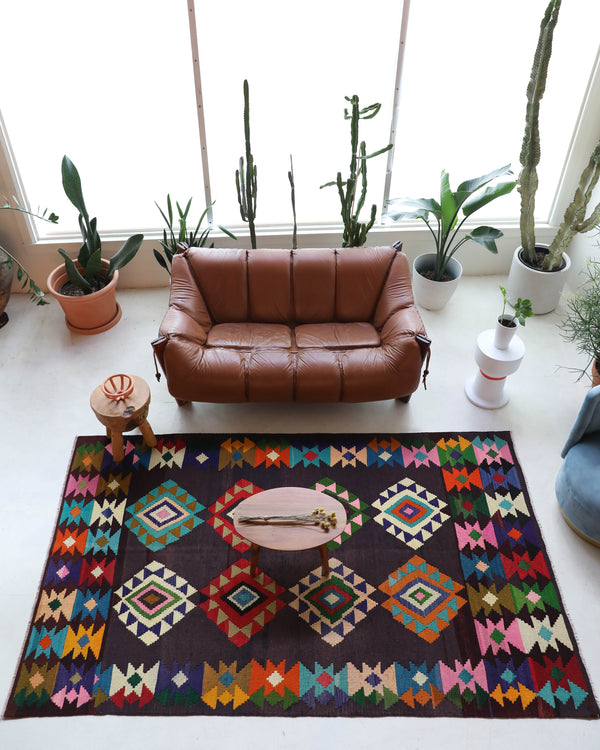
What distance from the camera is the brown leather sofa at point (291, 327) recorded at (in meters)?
3.72

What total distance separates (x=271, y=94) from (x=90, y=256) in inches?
64.8

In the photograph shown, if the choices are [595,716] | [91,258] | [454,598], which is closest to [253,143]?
[91,258]

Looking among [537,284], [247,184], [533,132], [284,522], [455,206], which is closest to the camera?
[284,522]

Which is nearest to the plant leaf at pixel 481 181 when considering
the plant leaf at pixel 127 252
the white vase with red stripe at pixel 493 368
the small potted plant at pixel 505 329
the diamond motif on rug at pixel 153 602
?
the small potted plant at pixel 505 329

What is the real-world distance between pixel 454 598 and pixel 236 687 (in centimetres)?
110

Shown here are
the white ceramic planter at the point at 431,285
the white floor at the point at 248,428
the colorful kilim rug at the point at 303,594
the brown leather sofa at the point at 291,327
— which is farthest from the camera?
the white ceramic planter at the point at 431,285

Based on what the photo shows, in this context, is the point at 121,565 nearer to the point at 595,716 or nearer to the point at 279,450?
the point at 279,450

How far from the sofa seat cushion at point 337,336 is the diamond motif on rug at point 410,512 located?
88 cm

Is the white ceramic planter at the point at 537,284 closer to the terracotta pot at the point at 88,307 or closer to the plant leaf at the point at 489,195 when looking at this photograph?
the plant leaf at the point at 489,195

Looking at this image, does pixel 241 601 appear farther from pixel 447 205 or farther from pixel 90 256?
pixel 447 205

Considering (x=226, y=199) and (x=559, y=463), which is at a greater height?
(x=226, y=199)

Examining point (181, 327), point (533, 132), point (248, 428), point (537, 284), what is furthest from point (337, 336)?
point (533, 132)

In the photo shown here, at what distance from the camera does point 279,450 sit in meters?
3.76

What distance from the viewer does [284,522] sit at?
301 cm
